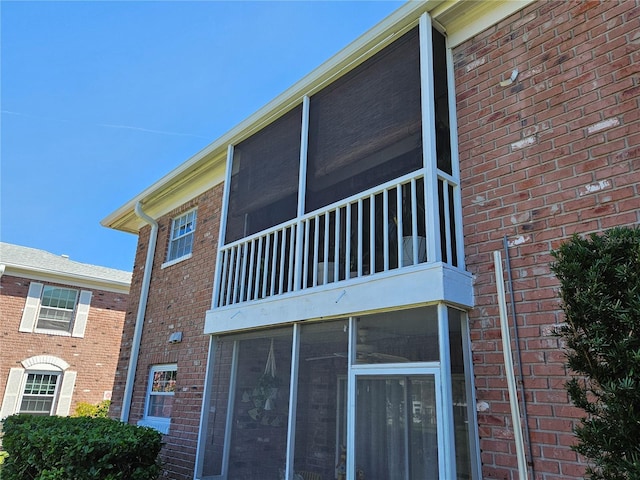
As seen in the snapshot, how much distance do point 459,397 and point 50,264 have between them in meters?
16.9

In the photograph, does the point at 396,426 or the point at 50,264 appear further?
the point at 50,264

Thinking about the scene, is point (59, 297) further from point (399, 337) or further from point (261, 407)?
point (399, 337)

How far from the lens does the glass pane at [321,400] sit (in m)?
4.11

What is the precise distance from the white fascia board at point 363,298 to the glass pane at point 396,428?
0.62 m

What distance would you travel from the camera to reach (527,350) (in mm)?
3451

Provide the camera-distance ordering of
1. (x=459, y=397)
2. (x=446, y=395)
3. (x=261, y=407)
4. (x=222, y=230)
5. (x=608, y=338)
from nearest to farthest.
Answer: (x=608, y=338)
(x=446, y=395)
(x=459, y=397)
(x=261, y=407)
(x=222, y=230)

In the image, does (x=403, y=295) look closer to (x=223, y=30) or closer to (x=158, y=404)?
(x=158, y=404)

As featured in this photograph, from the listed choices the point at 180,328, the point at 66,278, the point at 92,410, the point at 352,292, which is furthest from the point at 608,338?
the point at 66,278

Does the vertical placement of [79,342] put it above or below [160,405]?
above

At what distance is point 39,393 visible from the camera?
1533cm

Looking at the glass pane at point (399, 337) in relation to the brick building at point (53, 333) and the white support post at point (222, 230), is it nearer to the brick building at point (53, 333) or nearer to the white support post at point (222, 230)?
the white support post at point (222, 230)

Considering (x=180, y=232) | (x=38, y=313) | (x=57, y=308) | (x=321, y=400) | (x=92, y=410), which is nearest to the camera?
(x=321, y=400)

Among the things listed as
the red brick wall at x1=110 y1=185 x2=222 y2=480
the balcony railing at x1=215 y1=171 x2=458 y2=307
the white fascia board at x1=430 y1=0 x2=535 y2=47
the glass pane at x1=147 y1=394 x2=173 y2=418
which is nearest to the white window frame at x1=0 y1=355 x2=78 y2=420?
the red brick wall at x1=110 y1=185 x2=222 y2=480

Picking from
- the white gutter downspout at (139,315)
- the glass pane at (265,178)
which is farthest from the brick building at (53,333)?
the glass pane at (265,178)
